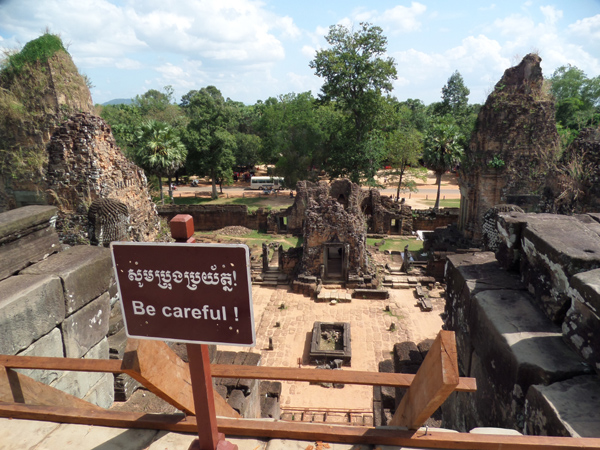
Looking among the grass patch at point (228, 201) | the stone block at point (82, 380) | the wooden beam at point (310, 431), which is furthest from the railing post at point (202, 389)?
the grass patch at point (228, 201)

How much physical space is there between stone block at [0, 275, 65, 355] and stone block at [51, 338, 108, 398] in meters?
0.56

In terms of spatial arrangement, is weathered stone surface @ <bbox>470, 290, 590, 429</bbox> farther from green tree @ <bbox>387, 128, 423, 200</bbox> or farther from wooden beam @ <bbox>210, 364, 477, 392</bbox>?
green tree @ <bbox>387, 128, 423, 200</bbox>

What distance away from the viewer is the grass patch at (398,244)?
71.7ft

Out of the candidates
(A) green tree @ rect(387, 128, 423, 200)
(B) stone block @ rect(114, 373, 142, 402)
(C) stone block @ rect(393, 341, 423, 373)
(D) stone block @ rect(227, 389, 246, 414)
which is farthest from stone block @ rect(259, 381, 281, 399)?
(A) green tree @ rect(387, 128, 423, 200)

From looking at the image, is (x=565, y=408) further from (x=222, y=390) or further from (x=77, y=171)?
(x=77, y=171)

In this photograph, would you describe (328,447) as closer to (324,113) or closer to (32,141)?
(32,141)

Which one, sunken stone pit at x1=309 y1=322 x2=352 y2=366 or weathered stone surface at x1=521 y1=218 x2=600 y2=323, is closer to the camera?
weathered stone surface at x1=521 y1=218 x2=600 y2=323

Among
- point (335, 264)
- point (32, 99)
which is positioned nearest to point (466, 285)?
point (335, 264)

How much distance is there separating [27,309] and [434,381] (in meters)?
3.29

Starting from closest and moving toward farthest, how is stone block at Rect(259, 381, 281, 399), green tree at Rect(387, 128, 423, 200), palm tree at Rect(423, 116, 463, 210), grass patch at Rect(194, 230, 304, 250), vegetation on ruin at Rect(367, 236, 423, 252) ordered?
stone block at Rect(259, 381, 281, 399)
vegetation on ruin at Rect(367, 236, 423, 252)
grass patch at Rect(194, 230, 304, 250)
palm tree at Rect(423, 116, 463, 210)
green tree at Rect(387, 128, 423, 200)

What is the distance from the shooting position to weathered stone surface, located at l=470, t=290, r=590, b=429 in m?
2.67

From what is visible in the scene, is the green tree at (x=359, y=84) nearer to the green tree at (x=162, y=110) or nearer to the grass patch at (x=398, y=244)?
the grass patch at (x=398, y=244)

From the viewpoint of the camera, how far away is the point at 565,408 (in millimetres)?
2387

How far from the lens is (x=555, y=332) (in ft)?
9.84
